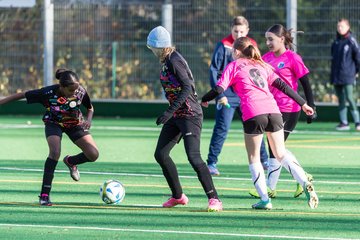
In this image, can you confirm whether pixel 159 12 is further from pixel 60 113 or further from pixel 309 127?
pixel 60 113

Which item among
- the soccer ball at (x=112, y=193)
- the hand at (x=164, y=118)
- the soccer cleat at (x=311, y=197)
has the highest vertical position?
the hand at (x=164, y=118)

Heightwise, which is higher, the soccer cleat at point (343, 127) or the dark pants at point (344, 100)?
the dark pants at point (344, 100)

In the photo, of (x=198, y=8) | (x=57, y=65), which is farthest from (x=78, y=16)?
(x=198, y=8)

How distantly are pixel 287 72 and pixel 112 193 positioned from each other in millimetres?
2437

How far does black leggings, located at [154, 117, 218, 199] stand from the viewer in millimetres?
11242

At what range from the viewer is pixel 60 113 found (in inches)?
472

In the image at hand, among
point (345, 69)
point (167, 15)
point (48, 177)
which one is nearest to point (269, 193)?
point (48, 177)

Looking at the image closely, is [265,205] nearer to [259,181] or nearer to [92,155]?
[259,181]

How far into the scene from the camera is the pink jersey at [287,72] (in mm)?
12555

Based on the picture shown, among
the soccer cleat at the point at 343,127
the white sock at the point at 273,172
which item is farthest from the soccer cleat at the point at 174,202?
the soccer cleat at the point at 343,127

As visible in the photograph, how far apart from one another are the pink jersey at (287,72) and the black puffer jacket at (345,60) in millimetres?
10421

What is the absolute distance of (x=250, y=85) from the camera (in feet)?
37.2

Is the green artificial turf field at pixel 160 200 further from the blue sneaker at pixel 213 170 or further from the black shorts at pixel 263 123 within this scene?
the black shorts at pixel 263 123

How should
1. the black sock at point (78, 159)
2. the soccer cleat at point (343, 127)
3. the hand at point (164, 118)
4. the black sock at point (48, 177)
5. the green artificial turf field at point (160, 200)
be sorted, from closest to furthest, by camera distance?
the green artificial turf field at point (160, 200) → the hand at point (164, 118) → the black sock at point (48, 177) → the black sock at point (78, 159) → the soccer cleat at point (343, 127)
